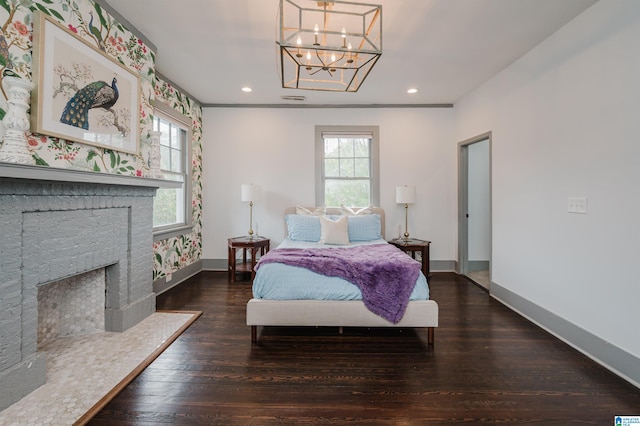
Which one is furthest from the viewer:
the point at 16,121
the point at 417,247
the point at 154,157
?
the point at 417,247

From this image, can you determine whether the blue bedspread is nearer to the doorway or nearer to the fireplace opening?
the fireplace opening

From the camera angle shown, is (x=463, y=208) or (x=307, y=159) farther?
(x=307, y=159)

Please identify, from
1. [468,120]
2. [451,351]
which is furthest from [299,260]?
[468,120]

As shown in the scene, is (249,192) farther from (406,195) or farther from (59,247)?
(59,247)

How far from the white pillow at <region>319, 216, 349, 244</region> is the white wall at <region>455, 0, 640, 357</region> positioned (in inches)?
74.1

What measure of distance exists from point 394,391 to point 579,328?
172 cm

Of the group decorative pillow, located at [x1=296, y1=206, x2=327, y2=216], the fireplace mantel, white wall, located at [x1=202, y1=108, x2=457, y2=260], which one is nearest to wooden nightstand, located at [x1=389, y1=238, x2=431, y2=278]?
white wall, located at [x1=202, y1=108, x2=457, y2=260]

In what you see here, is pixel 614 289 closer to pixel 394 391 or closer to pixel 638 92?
pixel 638 92

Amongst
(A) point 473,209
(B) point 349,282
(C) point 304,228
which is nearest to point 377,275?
(B) point 349,282

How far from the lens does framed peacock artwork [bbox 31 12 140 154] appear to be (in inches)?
71.8

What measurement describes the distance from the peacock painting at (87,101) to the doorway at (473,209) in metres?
4.32

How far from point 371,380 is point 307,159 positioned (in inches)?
135

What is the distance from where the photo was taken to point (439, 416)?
156cm

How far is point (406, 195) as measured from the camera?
4.31 m
